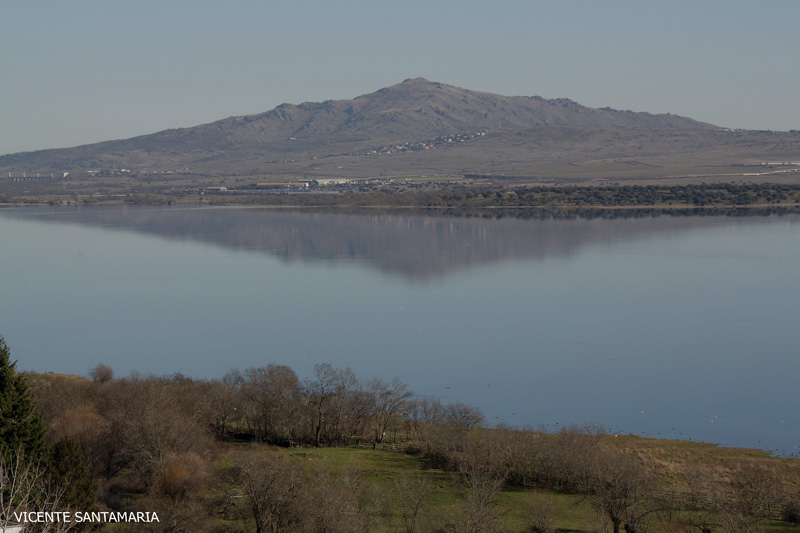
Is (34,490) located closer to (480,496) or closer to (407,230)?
(480,496)

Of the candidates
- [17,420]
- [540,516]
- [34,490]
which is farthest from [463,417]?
[34,490]

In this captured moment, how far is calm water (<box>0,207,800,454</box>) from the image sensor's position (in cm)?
2275

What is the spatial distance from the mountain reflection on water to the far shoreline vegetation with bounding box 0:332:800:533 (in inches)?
890

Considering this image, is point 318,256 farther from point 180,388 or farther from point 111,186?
point 111,186

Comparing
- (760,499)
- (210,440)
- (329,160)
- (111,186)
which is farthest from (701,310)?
(329,160)

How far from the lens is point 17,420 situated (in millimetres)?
11906

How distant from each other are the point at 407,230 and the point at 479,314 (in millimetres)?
29014

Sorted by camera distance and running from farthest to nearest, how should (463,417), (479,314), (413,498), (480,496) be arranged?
(479,314), (463,417), (413,498), (480,496)

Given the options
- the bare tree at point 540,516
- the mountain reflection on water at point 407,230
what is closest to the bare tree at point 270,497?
the bare tree at point 540,516

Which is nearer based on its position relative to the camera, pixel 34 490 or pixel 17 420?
pixel 34 490

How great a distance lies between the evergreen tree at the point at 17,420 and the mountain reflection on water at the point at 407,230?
29.3m

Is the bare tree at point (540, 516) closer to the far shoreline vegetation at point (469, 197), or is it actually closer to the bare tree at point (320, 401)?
the bare tree at point (320, 401)

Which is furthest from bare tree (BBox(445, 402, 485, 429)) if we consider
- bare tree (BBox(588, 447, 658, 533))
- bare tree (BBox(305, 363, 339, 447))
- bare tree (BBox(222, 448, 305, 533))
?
bare tree (BBox(222, 448, 305, 533))

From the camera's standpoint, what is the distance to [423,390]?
23.1 meters
